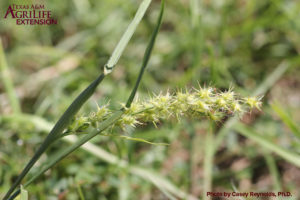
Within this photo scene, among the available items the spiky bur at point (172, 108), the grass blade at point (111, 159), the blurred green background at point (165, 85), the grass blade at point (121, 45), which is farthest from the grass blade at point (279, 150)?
the grass blade at point (121, 45)

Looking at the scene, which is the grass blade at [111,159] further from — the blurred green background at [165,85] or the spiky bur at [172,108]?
the spiky bur at [172,108]

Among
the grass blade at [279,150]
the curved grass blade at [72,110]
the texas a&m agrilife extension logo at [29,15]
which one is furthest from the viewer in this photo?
the texas a&m agrilife extension logo at [29,15]

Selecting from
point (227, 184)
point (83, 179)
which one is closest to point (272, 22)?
point (227, 184)

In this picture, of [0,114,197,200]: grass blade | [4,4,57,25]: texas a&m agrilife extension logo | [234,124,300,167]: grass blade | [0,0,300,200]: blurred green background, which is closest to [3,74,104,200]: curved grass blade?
[0,0,300,200]: blurred green background

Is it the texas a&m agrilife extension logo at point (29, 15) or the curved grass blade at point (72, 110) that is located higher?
the texas a&m agrilife extension logo at point (29, 15)

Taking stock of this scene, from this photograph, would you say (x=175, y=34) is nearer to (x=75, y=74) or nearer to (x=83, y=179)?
(x=75, y=74)

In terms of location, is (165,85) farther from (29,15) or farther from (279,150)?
(29,15)

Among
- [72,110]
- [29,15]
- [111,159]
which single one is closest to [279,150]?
[111,159]
